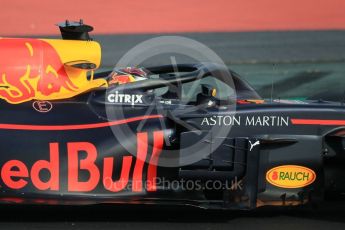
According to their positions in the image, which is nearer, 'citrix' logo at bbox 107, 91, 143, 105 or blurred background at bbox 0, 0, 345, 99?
'citrix' logo at bbox 107, 91, 143, 105

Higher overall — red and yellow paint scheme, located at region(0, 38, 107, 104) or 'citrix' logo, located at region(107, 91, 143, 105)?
red and yellow paint scheme, located at region(0, 38, 107, 104)

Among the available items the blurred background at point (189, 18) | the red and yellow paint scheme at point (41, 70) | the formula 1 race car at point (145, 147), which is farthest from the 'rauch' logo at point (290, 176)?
the blurred background at point (189, 18)

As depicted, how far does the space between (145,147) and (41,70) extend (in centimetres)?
97

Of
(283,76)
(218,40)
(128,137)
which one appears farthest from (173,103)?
(218,40)

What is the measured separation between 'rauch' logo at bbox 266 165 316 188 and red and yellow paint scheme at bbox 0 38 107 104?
4.83ft

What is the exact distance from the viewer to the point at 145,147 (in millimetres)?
4074

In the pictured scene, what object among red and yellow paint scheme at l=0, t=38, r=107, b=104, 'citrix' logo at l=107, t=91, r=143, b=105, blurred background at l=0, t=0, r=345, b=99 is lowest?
'citrix' logo at l=107, t=91, r=143, b=105

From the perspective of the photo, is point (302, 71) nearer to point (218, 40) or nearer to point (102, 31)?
point (218, 40)

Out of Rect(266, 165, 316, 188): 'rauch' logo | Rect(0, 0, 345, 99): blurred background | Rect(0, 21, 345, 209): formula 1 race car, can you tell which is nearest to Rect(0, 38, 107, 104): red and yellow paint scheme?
Rect(0, 21, 345, 209): formula 1 race car

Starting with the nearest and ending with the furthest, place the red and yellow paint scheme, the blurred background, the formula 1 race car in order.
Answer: the formula 1 race car < the red and yellow paint scheme < the blurred background

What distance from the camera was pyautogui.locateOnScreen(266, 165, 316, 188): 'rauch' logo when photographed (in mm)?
4047

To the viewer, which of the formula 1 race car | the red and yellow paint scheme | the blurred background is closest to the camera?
the formula 1 race car

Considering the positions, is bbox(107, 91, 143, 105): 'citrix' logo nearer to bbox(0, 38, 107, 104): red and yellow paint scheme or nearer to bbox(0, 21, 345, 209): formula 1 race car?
bbox(0, 21, 345, 209): formula 1 race car

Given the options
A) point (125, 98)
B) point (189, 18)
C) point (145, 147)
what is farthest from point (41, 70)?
point (189, 18)
